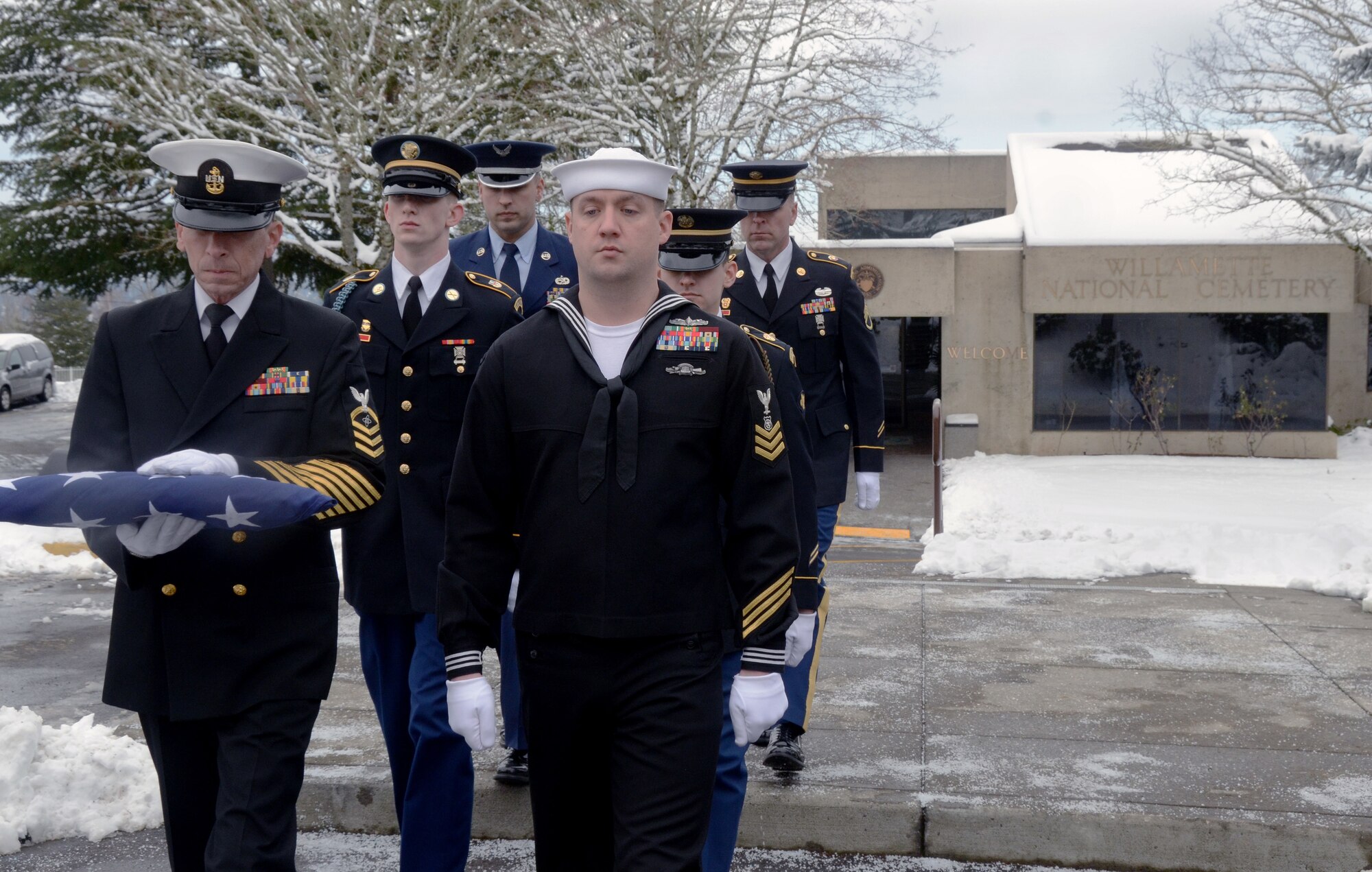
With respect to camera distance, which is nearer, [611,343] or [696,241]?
[611,343]

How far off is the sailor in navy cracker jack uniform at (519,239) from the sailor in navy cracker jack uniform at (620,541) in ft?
7.55

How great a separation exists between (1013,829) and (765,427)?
2.47 metres

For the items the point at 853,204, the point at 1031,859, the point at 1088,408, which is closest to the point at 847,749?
the point at 1031,859

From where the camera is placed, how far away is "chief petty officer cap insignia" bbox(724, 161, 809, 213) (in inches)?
219

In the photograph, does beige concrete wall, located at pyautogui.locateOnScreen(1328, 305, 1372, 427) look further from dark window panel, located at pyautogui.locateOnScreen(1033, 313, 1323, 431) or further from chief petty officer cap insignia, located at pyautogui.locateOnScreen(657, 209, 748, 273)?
chief petty officer cap insignia, located at pyautogui.locateOnScreen(657, 209, 748, 273)

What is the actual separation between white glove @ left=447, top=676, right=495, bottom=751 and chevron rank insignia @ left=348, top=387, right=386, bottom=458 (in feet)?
2.09

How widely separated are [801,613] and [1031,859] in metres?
1.51

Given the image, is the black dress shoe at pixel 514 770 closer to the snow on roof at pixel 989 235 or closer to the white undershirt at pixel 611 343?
the white undershirt at pixel 611 343

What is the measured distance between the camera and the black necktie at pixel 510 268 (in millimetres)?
5619

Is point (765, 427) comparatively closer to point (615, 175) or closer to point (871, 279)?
point (615, 175)

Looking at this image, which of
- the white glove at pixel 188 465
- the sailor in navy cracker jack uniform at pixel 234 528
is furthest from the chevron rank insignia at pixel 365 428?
the white glove at pixel 188 465

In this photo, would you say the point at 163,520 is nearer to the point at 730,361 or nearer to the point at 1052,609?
the point at 730,361

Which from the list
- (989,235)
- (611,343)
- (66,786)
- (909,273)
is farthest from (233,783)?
(989,235)

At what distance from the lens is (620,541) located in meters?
3.07
